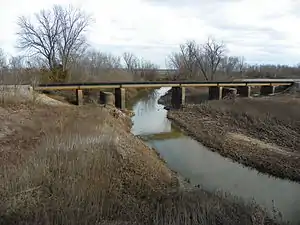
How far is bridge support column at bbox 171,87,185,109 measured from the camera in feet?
137

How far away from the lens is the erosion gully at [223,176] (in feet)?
43.4

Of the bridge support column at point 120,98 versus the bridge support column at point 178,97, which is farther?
the bridge support column at point 178,97

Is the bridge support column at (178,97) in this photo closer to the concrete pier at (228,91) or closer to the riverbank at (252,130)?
the riverbank at (252,130)

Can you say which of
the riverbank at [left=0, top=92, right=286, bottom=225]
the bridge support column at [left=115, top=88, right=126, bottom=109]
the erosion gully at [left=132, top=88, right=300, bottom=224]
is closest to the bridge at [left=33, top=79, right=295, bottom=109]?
the bridge support column at [left=115, top=88, right=126, bottom=109]

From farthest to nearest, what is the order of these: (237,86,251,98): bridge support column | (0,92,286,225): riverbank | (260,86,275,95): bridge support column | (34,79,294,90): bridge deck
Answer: (260,86,275,95): bridge support column
(237,86,251,98): bridge support column
(34,79,294,90): bridge deck
(0,92,286,225): riverbank

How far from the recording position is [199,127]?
28.5 m

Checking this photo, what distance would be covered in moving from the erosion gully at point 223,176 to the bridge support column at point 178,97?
49.8 ft

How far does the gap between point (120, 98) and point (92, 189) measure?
28.4 meters

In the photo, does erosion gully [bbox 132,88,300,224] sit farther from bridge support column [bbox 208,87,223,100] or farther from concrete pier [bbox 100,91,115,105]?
bridge support column [bbox 208,87,223,100]

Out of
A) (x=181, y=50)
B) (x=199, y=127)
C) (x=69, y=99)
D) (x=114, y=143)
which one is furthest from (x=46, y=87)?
(x=181, y=50)

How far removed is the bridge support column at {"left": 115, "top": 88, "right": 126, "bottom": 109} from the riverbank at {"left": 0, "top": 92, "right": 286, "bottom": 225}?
2084 centimetres

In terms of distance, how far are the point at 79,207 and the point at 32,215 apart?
104 centimetres

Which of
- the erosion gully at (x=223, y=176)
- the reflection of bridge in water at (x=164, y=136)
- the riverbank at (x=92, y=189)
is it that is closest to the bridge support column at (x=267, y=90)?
the reflection of bridge in water at (x=164, y=136)

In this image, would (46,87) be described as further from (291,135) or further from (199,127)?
(291,135)
